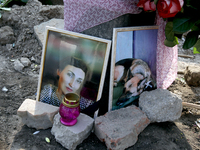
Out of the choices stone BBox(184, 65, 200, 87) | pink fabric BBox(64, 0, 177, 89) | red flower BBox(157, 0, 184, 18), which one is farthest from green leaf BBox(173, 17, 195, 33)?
stone BBox(184, 65, 200, 87)

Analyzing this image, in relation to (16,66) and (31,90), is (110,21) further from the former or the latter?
(16,66)

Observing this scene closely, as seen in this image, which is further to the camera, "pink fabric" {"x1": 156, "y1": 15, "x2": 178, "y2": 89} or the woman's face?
"pink fabric" {"x1": 156, "y1": 15, "x2": 178, "y2": 89}

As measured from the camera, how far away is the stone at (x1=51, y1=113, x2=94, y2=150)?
1597mm

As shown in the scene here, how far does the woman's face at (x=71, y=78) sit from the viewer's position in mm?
1857

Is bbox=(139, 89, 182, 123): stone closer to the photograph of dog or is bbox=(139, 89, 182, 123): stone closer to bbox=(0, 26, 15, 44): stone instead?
the photograph of dog

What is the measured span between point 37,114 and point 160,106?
3.50 feet

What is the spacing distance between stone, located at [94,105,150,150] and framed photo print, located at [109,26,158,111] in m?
0.15

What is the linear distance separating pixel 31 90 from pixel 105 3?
129 cm

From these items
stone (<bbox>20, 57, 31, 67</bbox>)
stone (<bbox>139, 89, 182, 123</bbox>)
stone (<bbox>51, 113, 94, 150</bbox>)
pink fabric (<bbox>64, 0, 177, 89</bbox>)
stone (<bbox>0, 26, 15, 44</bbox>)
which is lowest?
stone (<bbox>51, 113, 94, 150</bbox>)

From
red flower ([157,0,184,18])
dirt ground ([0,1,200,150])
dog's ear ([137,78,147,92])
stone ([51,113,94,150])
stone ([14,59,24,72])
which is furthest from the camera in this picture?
stone ([14,59,24,72])

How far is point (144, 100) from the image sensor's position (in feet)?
6.44

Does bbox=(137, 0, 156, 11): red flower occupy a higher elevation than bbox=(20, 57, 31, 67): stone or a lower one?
higher

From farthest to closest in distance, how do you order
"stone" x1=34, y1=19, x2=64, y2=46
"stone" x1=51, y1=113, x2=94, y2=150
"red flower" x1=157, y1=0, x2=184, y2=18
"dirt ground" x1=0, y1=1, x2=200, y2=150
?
"stone" x1=34, y1=19, x2=64, y2=46 < "dirt ground" x1=0, y1=1, x2=200, y2=150 < "stone" x1=51, y1=113, x2=94, y2=150 < "red flower" x1=157, y1=0, x2=184, y2=18

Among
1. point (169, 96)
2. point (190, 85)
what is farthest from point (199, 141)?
point (190, 85)
